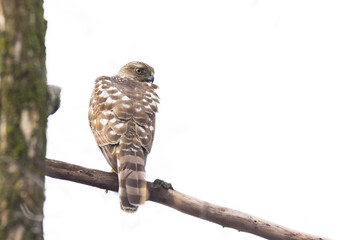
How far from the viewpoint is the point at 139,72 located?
9.54 meters

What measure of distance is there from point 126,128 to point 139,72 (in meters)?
3.38

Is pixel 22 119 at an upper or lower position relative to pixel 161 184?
upper

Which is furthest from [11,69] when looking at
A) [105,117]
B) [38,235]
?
[105,117]

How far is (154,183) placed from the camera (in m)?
5.22

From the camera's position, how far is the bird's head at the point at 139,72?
9508 mm

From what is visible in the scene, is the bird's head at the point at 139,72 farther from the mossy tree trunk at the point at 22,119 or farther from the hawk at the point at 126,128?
the mossy tree trunk at the point at 22,119

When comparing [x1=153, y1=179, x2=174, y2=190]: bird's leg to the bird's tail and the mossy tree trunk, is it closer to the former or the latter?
the bird's tail

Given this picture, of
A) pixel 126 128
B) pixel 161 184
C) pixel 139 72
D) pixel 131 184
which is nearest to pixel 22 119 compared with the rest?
pixel 161 184

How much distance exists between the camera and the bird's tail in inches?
210

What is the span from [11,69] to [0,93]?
0.16m

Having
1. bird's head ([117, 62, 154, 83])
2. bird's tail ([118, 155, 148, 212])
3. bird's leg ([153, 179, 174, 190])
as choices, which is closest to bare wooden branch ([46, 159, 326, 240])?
bird's leg ([153, 179, 174, 190])

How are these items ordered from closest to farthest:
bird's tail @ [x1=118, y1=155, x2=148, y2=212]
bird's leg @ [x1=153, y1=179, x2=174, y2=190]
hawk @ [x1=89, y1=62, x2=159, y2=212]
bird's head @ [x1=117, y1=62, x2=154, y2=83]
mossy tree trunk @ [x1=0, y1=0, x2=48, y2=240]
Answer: mossy tree trunk @ [x1=0, y1=0, x2=48, y2=240]
bird's leg @ [x1=153, y1=179, x2=174, y2=190]
bird's tail @ [x1=118, y1=155, x2=148, y2=212]
hawk @ [x1=89, y1=62, x2=159, y2=212]
bird's head @ [x1=117, y1=62, x2=154, y2=83]

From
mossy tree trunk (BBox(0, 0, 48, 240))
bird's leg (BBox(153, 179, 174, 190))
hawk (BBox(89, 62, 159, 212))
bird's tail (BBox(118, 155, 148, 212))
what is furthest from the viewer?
hawk (BBox(89, 62, 159, 212))

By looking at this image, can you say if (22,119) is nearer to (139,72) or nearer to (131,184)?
(131,184)
